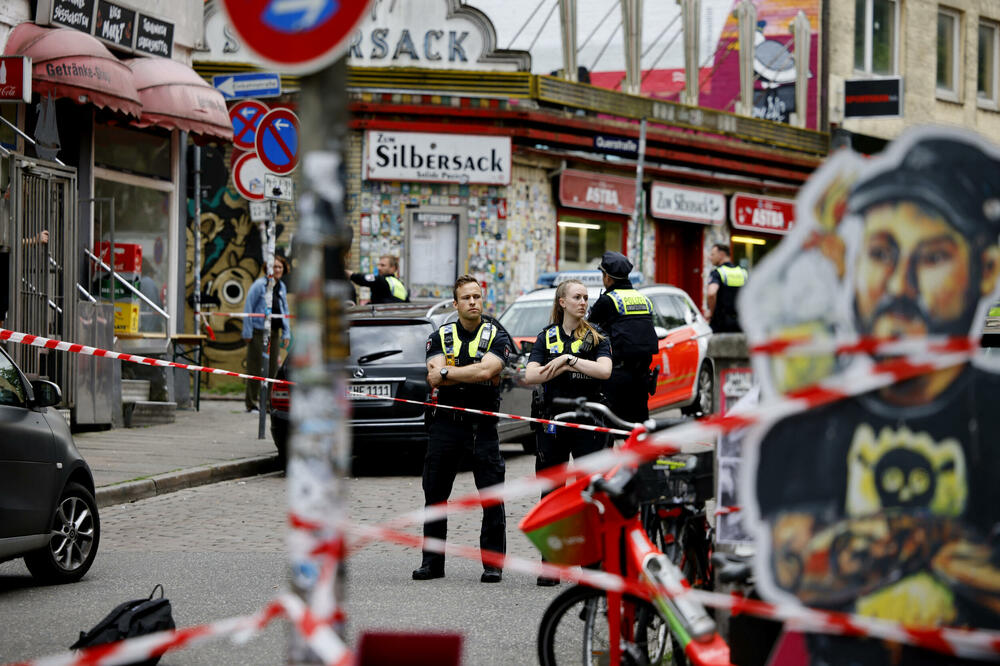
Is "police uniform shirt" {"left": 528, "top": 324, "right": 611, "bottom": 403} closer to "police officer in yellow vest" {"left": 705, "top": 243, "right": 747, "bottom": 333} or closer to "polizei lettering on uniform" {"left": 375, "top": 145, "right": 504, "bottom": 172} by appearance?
"police officer in yellow vest" {"left": 705, "top": 243, "right": 747, "bottom": 333}

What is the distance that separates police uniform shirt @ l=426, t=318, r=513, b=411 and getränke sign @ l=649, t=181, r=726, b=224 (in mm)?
18180

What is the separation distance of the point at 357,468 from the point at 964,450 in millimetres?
11228

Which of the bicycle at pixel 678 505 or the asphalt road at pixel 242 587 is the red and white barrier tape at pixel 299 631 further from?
the asphalt road at pixel 242 587

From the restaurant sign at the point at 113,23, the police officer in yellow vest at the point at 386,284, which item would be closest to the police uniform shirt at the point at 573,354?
the police officer in yellow vest at the point at 386,284

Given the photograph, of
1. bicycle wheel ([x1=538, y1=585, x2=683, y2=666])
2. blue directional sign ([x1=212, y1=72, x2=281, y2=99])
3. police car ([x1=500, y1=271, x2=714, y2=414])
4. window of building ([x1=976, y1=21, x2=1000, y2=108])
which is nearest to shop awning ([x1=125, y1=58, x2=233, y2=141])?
blue directional sign ([x1=212, y1=72, x2=281, y2=99])

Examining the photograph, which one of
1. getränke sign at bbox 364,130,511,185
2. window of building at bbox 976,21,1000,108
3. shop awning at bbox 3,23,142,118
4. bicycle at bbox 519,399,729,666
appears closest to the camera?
bicycle at bbox 519,399,729,666

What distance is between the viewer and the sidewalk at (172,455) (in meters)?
12.1

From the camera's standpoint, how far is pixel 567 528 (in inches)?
195

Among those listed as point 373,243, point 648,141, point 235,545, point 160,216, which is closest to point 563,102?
point 648,141

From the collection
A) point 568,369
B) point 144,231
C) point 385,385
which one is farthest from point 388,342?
point 144,231

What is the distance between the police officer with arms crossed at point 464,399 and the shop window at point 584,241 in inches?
652

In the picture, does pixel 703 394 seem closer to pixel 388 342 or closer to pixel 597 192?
pixel 388 342

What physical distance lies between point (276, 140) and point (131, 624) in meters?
9.44

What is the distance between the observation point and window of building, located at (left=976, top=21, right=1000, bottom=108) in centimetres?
3584
